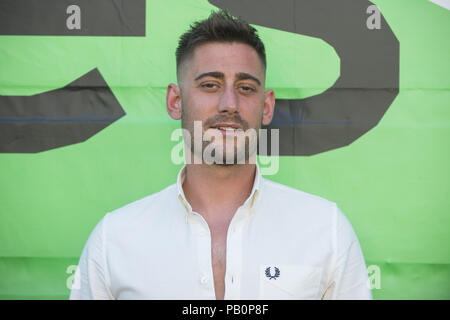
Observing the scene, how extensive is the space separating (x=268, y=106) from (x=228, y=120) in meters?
0.25

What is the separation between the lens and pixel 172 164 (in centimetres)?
155

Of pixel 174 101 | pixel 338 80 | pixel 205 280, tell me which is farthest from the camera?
pixel 338 80

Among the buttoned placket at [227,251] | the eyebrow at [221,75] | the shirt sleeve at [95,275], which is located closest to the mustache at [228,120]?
the eyebrow at [221,75]

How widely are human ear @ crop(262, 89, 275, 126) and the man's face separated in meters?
0.09

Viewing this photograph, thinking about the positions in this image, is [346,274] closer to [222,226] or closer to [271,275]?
[271,275]

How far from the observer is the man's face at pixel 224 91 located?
123cm

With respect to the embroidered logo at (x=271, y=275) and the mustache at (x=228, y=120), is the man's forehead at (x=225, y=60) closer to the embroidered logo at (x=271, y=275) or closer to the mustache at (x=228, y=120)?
the mustache at (x=228, y=120)

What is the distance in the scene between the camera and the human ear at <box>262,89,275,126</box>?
141cm

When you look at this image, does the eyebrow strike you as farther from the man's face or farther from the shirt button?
the shirt button

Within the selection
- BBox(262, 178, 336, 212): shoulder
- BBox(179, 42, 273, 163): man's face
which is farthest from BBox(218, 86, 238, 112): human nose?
BBox(262, 178, 336, 212): shoulder

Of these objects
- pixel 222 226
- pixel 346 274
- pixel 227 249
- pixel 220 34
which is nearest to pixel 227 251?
pixel 227 249

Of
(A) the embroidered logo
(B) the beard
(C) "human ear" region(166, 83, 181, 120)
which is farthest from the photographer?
(C) "human ear" region(166, 83, 181, 120)

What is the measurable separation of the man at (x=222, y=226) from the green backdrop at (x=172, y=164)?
0.72 feet

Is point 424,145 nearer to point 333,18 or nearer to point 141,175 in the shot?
point 333,18
